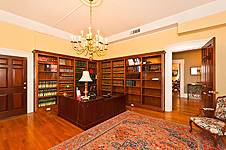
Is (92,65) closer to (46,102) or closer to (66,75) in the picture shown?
(66,75)

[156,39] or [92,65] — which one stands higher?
[156,39]

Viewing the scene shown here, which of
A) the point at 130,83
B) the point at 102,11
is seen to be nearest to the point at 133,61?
the point at 130,83

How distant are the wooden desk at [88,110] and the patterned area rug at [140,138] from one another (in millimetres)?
231

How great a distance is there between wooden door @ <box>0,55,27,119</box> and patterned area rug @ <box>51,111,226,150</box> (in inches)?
112

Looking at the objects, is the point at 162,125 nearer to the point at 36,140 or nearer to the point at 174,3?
the point at 36,140

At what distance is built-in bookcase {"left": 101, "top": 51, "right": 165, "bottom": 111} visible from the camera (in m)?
4.14

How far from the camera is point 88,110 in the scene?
8.82 feet

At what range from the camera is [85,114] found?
2609 millimetres

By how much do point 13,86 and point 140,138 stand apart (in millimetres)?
4391

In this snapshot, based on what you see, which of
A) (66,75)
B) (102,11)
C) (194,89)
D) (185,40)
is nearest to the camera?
(102,11)

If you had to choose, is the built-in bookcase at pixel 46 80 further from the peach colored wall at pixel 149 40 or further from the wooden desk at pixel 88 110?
the wooden desk at pixel 88 110

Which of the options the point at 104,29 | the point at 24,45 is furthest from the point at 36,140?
the point at 104,29

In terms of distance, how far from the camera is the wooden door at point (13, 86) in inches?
132

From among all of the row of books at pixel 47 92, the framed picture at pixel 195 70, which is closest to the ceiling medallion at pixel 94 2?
the row of books at pixel 47 92
